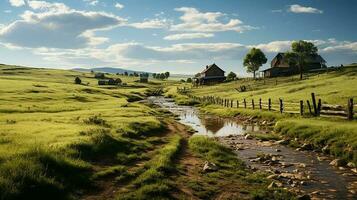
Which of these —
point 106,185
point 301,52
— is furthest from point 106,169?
point 301,52

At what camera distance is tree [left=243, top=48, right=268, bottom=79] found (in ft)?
462

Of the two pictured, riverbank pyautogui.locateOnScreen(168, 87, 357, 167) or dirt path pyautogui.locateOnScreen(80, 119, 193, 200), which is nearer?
dirt path pyautogui.locateOnScreen(80, 119, 193, 200)

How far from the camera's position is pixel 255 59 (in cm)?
14100

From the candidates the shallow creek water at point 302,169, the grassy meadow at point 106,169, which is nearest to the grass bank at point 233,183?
the grassy meadow at point 106,169

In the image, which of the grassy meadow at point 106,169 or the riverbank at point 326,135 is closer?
the grassy meadow at point 106,169

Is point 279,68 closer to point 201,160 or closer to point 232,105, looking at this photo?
point 232,105

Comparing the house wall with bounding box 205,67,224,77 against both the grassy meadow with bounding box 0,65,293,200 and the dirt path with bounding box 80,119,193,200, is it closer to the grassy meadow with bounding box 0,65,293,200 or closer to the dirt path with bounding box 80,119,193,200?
the grassy meadow with bounding box 0,65,293,200

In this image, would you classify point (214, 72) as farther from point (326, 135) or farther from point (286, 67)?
point (326, 135)

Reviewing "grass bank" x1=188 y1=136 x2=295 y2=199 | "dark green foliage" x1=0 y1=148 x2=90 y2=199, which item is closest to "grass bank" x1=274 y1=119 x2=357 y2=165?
"grass bank" x1=188 y1=136 x2=295 y2=199

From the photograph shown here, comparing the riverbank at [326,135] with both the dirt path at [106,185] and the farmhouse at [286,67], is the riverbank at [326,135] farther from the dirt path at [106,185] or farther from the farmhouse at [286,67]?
the farmhouse at [286,67]

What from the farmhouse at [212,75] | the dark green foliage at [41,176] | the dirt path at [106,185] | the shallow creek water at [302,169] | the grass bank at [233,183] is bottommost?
the shallow creek water at [302,169]

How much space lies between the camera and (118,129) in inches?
1109

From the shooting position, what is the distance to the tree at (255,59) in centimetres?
14088

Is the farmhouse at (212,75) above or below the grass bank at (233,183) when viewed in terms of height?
above
